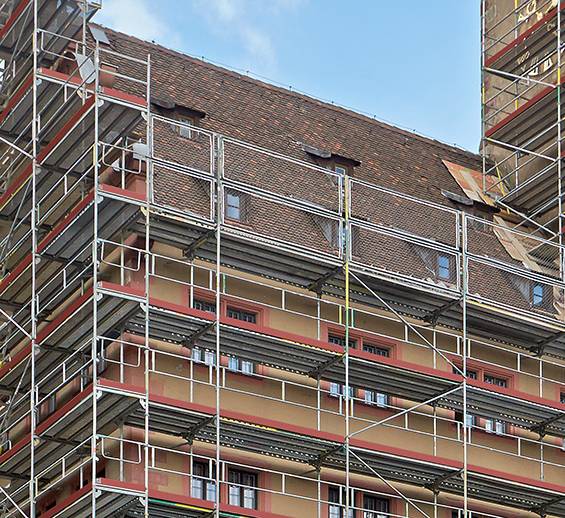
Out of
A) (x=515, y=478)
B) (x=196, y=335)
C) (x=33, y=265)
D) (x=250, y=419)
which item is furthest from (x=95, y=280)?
(x=515, y=478)

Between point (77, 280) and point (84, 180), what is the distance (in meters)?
2.57

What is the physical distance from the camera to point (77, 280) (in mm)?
35562

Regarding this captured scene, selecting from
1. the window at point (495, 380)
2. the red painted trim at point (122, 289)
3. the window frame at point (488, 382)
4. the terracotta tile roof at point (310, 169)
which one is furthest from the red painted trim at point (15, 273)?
the window at point (495, 380)

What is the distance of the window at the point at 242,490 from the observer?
36594 mm

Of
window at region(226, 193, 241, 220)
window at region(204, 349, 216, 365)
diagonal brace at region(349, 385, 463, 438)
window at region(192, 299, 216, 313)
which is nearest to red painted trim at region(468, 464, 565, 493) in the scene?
diagonal brace at region(349, 385, 463, 438)

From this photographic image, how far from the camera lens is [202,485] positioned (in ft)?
119

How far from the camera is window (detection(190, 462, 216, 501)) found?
118 feet

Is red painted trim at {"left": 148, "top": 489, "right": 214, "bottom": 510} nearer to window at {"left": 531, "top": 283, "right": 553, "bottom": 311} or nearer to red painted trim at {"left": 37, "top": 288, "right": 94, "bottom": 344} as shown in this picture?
red painted trim at {"left": 37, "top": 288, "right": 94, "bottom": 344}

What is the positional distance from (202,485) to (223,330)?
3410mm

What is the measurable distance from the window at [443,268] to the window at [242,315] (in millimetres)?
5033

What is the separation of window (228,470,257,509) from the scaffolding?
0.08 m

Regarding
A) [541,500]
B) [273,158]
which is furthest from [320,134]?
[541,500]

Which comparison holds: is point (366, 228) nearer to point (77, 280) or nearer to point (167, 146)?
point (167, 146)

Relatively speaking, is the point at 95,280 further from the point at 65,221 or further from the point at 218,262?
the point at 218,262
